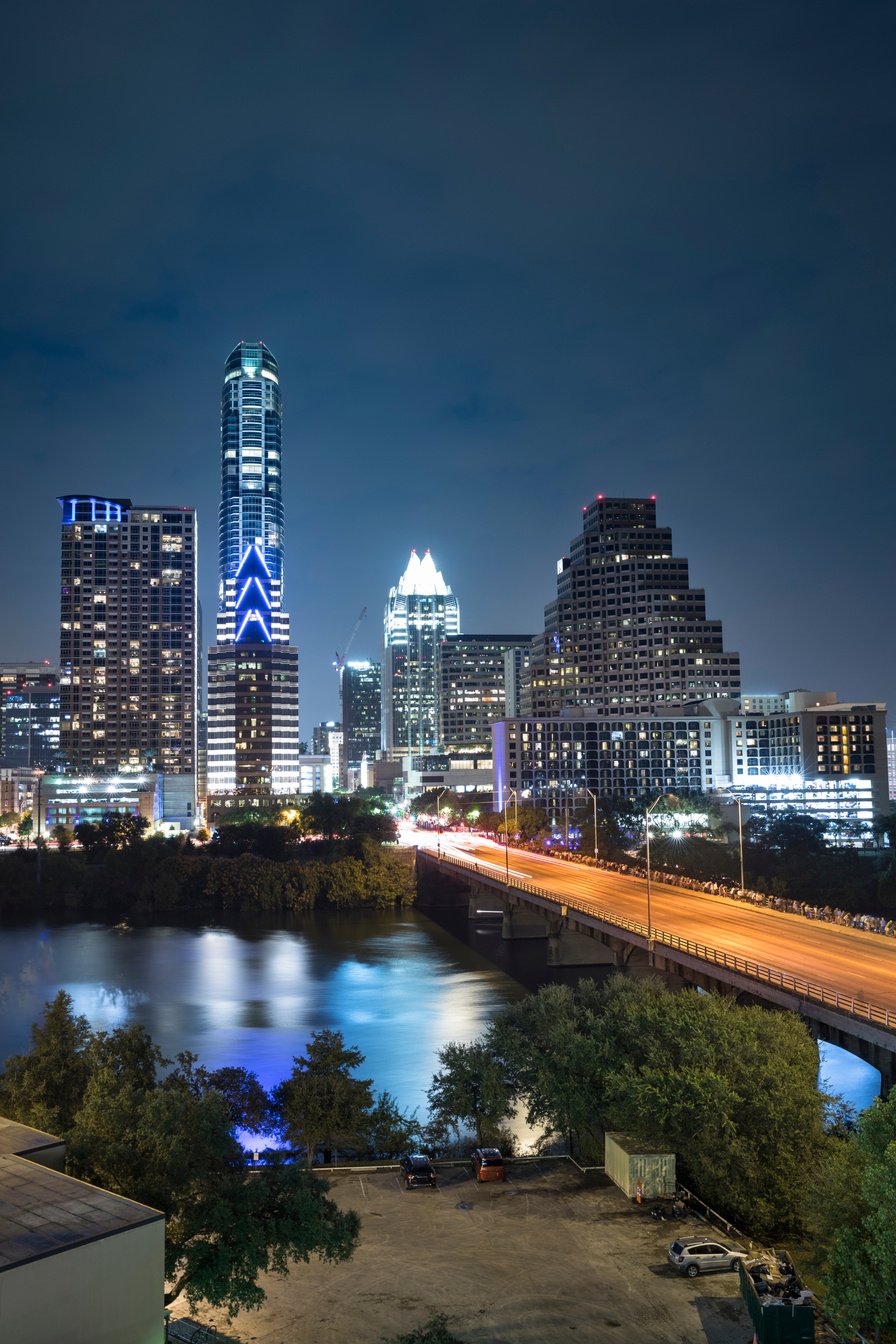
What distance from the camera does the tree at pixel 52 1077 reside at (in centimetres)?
3447

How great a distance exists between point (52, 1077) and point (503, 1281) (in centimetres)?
1626

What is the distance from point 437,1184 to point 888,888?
79424 millimetres

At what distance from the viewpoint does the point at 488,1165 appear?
3759 cm

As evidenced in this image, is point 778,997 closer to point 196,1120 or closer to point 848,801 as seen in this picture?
point 196,1120

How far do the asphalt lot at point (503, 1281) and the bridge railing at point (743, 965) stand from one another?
10969 mm

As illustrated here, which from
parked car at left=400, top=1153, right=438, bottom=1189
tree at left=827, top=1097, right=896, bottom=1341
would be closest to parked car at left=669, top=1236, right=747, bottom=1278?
tree at left=827, top=1097, right=896, bottom=1341

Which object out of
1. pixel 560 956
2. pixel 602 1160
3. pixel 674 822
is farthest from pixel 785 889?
pixel 602 1160

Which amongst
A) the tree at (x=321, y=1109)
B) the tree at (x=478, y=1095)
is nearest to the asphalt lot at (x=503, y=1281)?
the tree at (x=321, y=1109)

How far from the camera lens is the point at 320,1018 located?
7388cm

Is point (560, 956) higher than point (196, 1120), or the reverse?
point (196, 1120)

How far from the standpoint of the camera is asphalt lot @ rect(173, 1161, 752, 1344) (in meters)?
26.8

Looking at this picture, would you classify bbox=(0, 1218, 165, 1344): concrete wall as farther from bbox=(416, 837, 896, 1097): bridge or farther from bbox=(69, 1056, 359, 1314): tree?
bbox=(416, 837, 896, 1097): bridge

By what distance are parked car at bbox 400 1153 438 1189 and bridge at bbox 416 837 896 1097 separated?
15.7m

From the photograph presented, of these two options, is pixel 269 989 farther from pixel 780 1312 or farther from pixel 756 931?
pixel 780 1312
